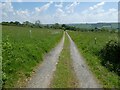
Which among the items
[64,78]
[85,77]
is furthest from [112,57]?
[64,78]

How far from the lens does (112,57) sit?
62.0 ft

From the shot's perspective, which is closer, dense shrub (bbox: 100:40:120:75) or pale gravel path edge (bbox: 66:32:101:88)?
pale gravel path edge (bbox: 66:32:101:88)

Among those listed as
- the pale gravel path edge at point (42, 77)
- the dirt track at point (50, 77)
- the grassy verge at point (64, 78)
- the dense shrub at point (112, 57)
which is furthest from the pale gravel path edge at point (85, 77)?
the dense shrub at point (112, 57)

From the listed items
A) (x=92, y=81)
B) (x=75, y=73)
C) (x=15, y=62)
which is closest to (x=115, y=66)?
(x=75, y=73)

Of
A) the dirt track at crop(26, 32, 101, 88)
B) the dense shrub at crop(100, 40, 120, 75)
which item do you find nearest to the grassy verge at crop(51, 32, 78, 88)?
the dirt track at crop(26, 32, 101, 88)

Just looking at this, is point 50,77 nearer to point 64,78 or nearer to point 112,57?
point 64,78

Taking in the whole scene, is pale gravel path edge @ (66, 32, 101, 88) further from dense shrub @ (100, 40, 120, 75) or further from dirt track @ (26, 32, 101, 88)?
dense shrub @ (100, 40, 120, 75)

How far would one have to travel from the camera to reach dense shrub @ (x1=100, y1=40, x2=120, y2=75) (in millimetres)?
16831

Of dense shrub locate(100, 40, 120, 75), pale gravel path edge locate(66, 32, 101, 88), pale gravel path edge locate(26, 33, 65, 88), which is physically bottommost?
pale gravel path edge locate(66, 32, 101, 88)

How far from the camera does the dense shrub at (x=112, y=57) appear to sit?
1683 cm

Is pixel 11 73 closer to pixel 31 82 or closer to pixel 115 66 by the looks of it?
pixel 31 82

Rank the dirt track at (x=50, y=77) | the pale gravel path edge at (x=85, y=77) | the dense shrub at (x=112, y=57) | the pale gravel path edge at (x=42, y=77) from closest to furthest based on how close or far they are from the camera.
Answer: the pale gravel path edge at (x=42, y=77) → the dirt track at (x=50, y=77) → the pale gravel path edge at (x=85, y=77) → the dense shrub at (x=112, y=57)

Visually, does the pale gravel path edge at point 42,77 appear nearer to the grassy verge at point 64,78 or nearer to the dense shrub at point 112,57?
the grassy verge at point 64,78

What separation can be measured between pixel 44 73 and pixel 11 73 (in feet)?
6.77
